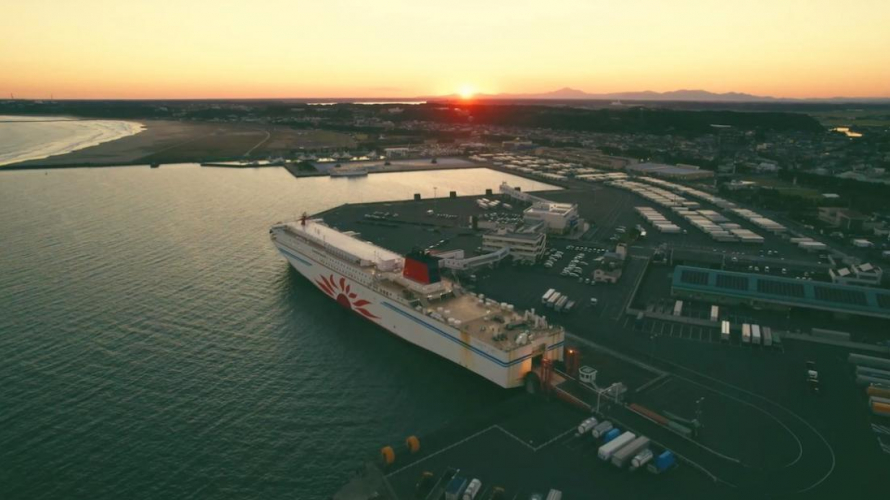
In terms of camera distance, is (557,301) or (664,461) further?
(557,301)

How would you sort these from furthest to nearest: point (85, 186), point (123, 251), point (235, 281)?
point (85, 186) < point (123, 251) < point (235, 281)

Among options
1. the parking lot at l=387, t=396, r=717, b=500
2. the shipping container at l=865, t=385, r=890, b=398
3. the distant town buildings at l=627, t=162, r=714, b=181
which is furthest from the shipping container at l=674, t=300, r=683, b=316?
the distant town buildings at l=627, t=162, r=714, b=181

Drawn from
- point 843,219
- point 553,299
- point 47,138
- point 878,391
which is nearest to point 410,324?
point 553,299

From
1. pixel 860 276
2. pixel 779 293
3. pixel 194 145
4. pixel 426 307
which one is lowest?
pixel 860 276

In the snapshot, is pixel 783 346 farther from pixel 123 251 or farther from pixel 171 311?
pixel 123 251

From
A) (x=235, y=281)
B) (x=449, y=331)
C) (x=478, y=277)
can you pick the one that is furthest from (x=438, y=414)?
(x=235, y=281)

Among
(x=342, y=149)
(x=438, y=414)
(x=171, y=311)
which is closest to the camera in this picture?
(x=438, y=414)

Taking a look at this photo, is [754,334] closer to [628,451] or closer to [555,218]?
[628,451]
